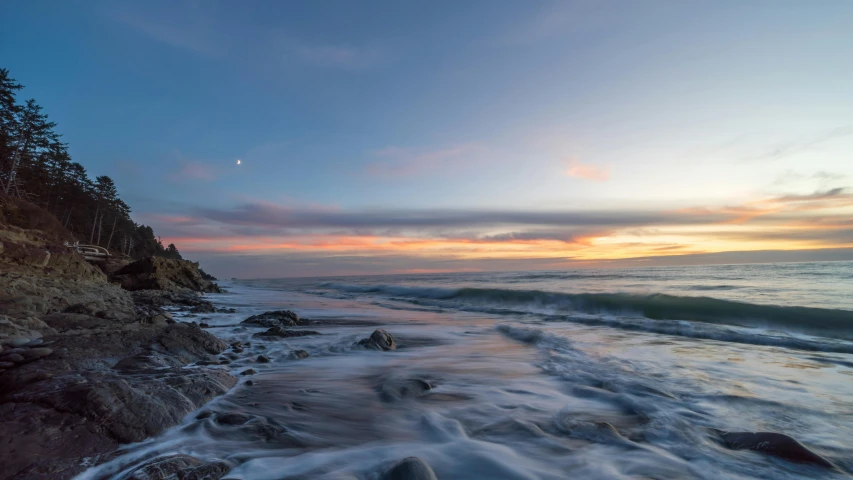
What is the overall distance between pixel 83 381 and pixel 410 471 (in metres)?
2.80

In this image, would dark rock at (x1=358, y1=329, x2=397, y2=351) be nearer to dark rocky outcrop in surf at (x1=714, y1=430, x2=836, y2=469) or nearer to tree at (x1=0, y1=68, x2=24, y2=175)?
dark rocky outcrop in surf at (x1=714, y1=430, x2=836, y2=469)

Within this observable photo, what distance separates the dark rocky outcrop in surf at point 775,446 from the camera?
300 centimetres

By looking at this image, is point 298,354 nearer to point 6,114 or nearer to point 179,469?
point 179,469

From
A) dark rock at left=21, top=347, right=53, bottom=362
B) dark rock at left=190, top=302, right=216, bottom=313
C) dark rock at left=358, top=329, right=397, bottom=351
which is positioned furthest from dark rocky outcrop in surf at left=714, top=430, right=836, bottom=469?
dark rock at left=190, top=302, right=216, bottom=313

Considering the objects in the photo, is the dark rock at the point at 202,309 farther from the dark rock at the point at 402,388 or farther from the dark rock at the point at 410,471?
the dark rock at the point at 410,471

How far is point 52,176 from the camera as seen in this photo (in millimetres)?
33156

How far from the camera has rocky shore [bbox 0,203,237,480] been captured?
249cm

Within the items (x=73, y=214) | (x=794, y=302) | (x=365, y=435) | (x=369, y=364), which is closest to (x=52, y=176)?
(x=73, y=214)

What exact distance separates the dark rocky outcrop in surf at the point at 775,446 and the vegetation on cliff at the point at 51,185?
25.5 meters

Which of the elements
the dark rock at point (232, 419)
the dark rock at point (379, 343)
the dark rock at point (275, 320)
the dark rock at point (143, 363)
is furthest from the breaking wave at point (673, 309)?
the dark rock at point (143, 363)

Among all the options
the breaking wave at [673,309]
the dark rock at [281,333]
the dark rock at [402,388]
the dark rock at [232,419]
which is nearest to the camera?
the dark rock at [232,419]

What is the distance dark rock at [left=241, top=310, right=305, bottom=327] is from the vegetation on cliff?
15.7 metres

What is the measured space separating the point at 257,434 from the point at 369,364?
3.11m

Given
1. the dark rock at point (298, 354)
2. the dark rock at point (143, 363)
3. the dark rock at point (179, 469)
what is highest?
the dark rock at point (143, 363)
